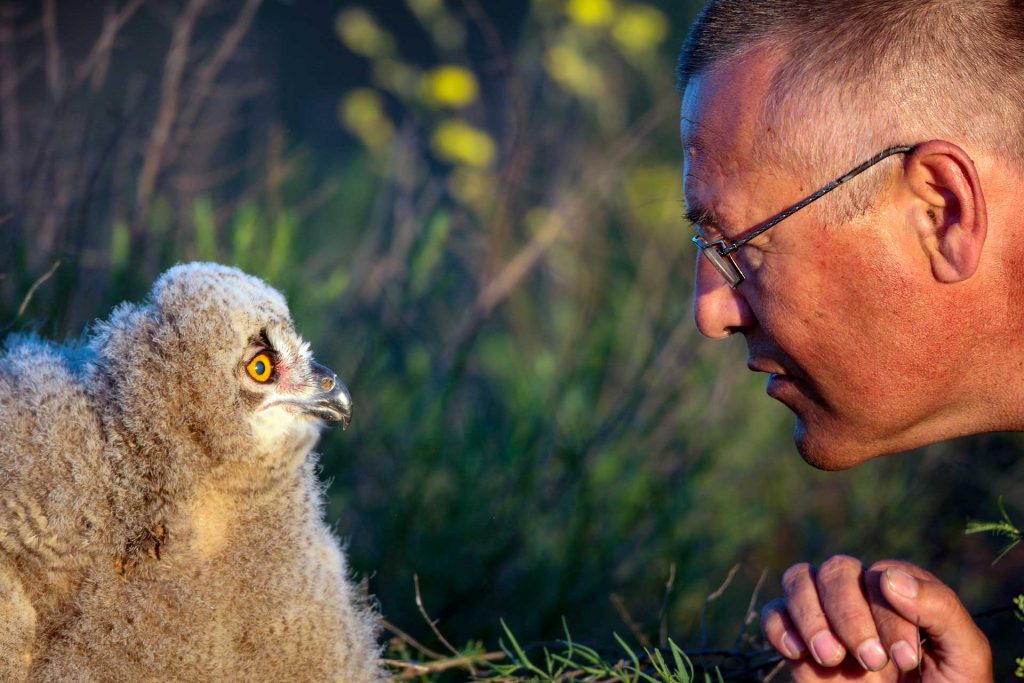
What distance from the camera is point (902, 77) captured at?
2.48 m

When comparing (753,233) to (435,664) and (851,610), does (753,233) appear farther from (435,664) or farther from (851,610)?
(435,664)

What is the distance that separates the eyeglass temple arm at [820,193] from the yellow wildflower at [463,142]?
3.09 metres

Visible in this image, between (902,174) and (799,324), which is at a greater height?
(902,174)

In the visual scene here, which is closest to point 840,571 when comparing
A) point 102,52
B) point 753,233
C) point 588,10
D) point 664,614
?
point 753,233

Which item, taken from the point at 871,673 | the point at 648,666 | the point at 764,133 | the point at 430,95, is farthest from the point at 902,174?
the point at 430,95

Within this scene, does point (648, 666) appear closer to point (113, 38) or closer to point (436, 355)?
point (436, 355)

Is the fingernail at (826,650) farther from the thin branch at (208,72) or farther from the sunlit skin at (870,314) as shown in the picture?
the thin branch at (208,72)

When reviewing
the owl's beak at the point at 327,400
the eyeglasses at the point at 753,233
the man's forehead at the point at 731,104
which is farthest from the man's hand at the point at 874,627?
the owl's beak at the point at 327,400

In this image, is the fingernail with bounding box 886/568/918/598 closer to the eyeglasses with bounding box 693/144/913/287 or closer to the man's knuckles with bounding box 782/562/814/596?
the man's knuckles with bounding box 782/562/814/596

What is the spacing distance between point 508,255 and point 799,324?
3.44m

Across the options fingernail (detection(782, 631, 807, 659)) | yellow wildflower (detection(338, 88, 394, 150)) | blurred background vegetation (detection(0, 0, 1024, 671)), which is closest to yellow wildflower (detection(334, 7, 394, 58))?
blurred background vegetation (detection(0, 0, 1024, 671))

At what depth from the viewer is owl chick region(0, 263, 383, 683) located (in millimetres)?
2318

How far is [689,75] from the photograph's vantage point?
2855 millimetres

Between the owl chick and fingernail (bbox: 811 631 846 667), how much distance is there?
1049mm
